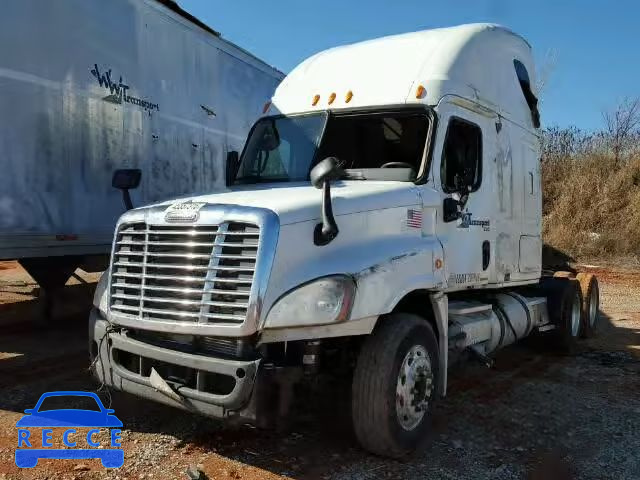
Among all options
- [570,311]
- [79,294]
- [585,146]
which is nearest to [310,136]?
[570,311]

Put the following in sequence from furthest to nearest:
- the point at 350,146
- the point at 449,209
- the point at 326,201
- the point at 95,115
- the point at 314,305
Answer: the point at 95,115 < the point at 350,146 < the point at 449,209 < the point at 326,201 < the point at 314,305

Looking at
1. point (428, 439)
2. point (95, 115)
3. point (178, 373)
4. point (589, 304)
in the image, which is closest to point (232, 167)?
point (95, 115)

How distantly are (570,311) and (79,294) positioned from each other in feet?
24.0

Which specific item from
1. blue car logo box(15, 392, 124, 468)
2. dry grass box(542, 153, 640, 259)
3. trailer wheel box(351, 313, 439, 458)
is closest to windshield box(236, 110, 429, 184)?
trailer wheel box(351, 313, 439, 458)

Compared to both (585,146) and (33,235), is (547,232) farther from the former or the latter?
(33,235)

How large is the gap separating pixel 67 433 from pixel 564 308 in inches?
245

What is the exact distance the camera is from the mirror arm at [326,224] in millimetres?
3736

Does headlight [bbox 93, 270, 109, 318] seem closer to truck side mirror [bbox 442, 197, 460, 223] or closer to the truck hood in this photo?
the truck hood

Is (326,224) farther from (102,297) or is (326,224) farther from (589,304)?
(589,304)

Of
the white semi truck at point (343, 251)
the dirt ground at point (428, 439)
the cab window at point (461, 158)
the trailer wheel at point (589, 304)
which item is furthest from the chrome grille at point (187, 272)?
the trailer wheel at point (589, 304)

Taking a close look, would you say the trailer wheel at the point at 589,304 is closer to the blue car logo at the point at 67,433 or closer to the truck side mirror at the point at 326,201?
the truck side mirror at the point at 326,201

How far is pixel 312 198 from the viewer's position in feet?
13.1

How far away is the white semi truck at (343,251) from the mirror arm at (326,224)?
0.04 feet

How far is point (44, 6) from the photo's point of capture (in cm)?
586
